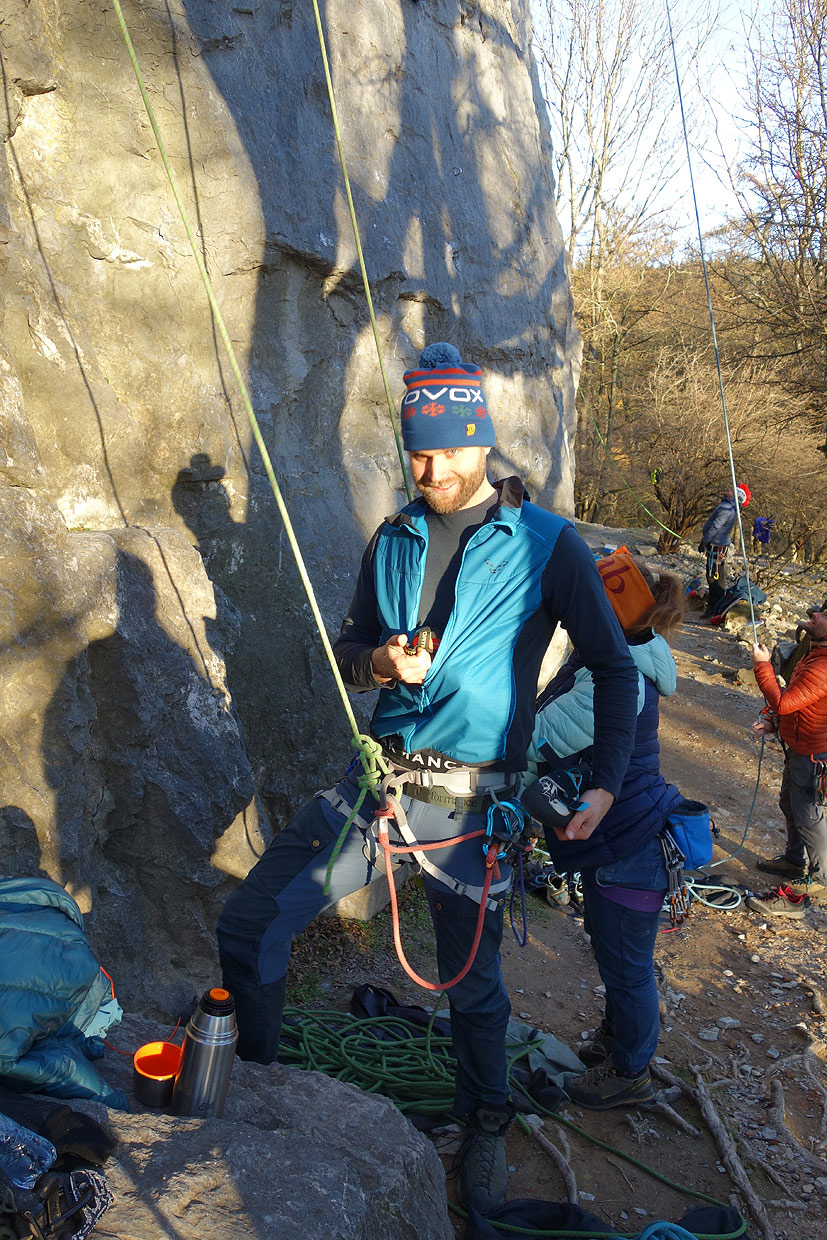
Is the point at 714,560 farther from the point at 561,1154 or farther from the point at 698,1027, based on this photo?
the point at 561,1154

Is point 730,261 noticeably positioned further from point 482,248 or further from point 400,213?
point 400,213

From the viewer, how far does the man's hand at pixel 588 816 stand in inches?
96.0

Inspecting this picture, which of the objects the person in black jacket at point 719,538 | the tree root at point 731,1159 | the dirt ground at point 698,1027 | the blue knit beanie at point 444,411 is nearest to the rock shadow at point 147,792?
the dirt ground at point 698,1027

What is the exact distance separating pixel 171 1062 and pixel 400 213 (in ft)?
15.4

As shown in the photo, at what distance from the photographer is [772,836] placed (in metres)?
6.27

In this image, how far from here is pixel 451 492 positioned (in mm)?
2418

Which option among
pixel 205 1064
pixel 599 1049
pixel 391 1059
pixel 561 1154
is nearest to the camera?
pixel 205 1064

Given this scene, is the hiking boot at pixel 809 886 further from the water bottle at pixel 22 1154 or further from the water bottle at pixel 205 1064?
the water bottle at pixel 22 1154

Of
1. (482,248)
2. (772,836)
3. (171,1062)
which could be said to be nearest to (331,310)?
(482,248)

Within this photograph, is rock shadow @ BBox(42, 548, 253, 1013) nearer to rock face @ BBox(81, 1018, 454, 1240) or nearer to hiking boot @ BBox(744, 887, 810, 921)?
rock face @ BBox(81, 1018, 454, 1240)

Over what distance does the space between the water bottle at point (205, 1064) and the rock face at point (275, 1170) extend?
57mm

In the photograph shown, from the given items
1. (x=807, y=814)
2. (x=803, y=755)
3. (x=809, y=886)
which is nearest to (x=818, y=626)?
(x=803, y=755)

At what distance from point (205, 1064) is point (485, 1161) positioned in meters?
0.97

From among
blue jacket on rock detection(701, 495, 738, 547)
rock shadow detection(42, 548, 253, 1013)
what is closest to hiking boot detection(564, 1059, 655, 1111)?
rock shadow detection(42, 548, 253, 1013)
